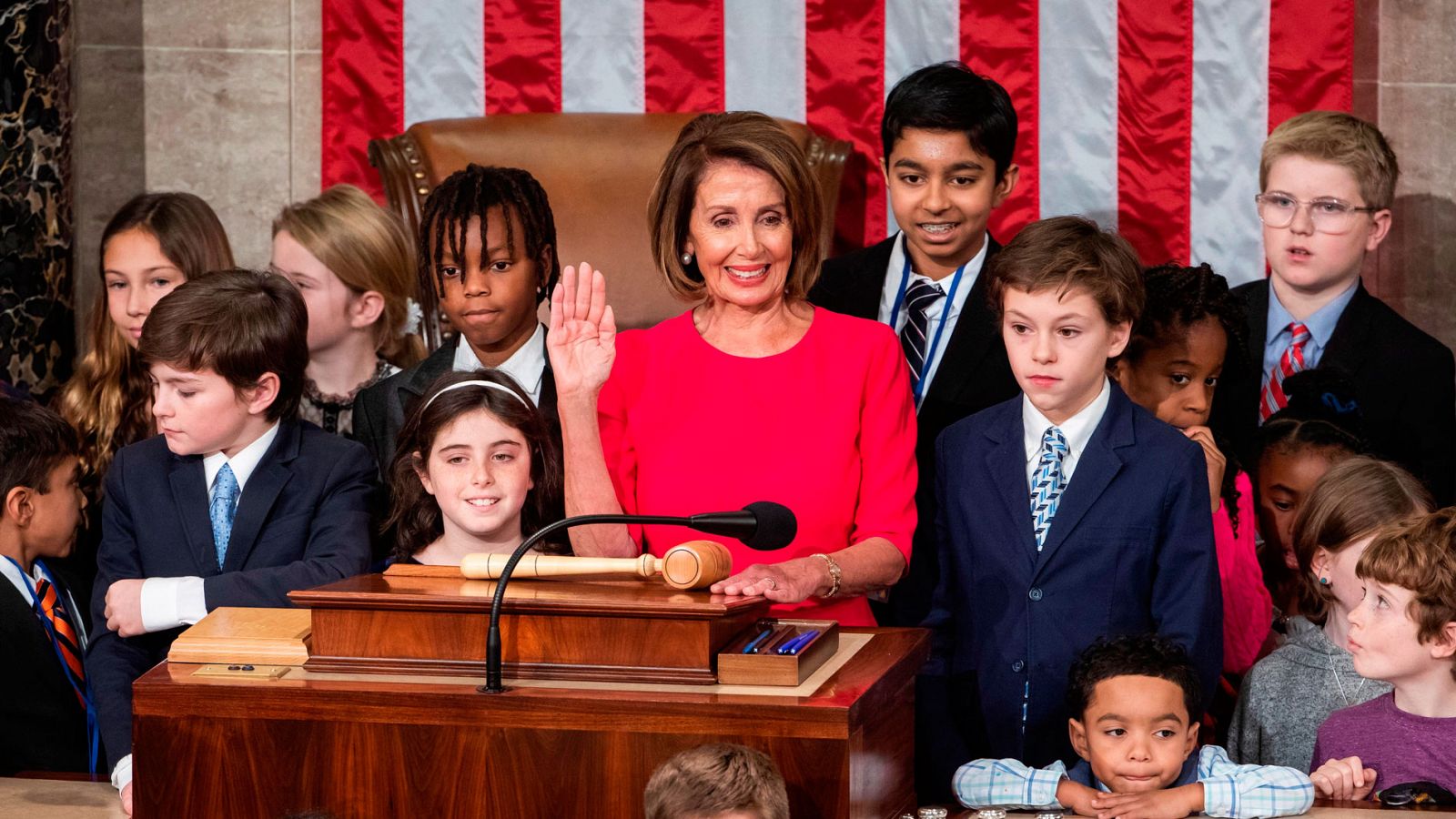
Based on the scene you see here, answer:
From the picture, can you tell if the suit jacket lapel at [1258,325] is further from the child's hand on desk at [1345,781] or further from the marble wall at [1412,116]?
the child's hand on desk at [1345,781]

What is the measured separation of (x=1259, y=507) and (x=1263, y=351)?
691 millimetres

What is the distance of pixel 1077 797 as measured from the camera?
3053 mm

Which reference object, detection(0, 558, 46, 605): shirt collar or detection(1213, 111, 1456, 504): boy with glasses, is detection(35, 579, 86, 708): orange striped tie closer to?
detection(0, 558, 46, 605): shirt collar

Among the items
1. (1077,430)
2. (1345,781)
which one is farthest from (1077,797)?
(1077,430)

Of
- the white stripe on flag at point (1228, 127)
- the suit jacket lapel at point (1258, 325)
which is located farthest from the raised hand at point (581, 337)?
the white stripe on flag at point (1228, 127)

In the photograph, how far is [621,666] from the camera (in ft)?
8.70

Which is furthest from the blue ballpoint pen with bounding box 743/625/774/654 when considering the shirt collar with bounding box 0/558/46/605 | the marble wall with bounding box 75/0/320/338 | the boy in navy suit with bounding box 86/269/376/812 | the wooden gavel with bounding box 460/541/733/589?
the marble wall with bounding box 75/0/320/338

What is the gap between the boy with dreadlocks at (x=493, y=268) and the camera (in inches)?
152

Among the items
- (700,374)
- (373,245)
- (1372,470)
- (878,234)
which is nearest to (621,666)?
(700,374)

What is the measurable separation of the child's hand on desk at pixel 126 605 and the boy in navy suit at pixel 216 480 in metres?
0.03

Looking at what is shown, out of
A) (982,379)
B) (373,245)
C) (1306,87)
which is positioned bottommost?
(982,379)

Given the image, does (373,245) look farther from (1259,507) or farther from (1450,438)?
(1450,438)

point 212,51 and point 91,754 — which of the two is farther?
point 212,51

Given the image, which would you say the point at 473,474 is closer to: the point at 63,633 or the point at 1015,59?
the point at 63,633
